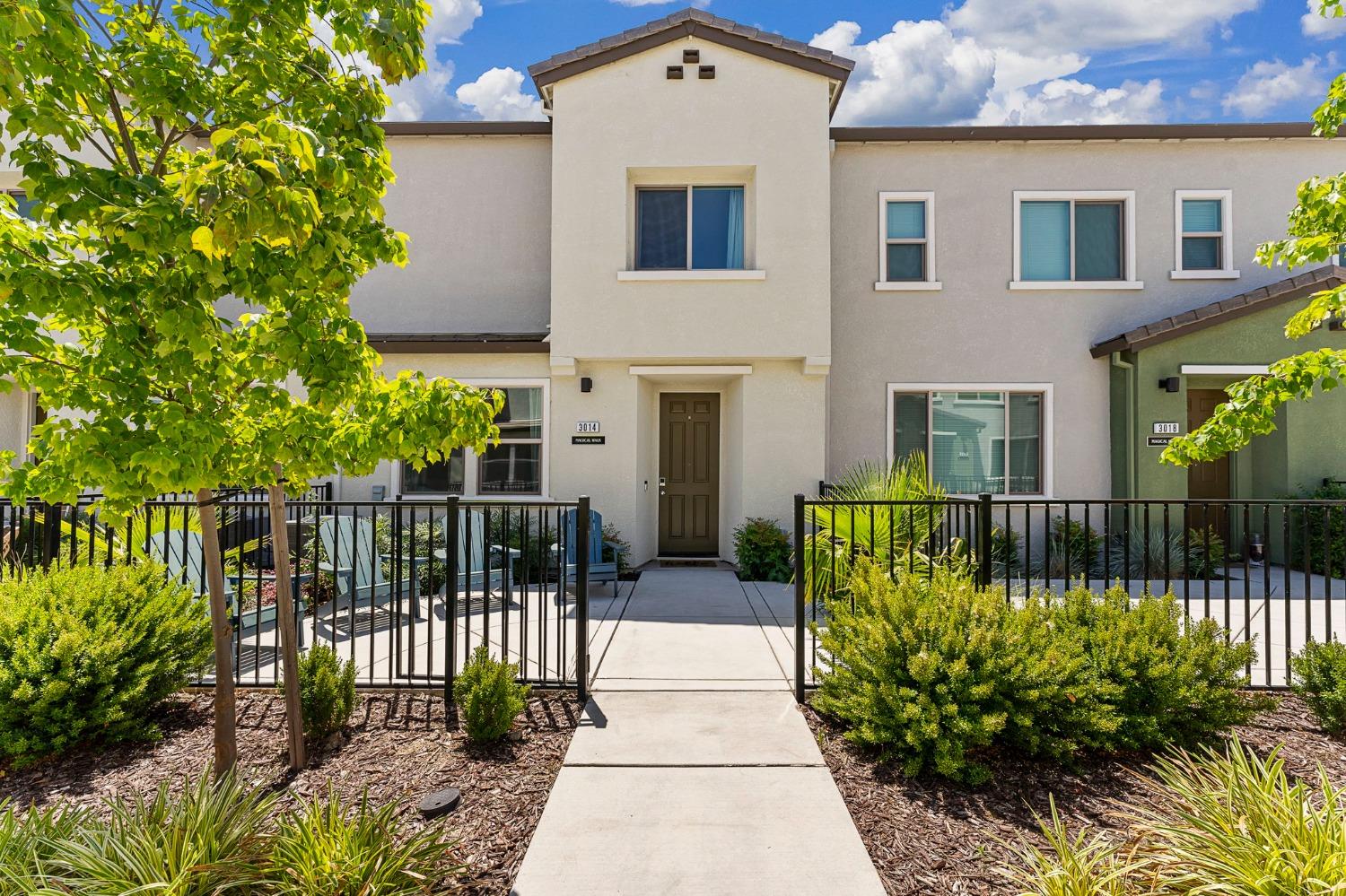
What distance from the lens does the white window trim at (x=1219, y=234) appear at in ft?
34.6

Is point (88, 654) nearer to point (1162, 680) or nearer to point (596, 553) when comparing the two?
point (596, 553)

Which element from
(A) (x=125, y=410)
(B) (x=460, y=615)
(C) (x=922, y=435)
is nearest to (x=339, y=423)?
(A) (x=125, y=410)

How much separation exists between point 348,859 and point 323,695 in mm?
1865

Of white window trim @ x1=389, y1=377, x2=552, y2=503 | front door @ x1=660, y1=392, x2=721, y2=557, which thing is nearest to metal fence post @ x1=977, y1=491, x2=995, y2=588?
front door @ x1=660, y1=392, x2=721, y2=557

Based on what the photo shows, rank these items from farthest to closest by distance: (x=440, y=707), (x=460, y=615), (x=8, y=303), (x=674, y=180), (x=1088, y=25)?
(x=1088, y=25) < (x=674, y=180) < (x=460, y=615) < (x=440, y=707) < (x=8, y=303)

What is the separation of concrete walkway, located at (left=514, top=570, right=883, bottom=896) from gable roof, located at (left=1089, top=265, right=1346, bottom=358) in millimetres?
8123

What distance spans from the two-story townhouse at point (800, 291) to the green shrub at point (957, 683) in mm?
5658

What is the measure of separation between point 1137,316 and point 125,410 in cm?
1257

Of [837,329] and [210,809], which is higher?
[837,329]

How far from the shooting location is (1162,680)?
3.78 metres

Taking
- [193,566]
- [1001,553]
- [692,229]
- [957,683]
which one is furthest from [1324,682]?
[193,566]

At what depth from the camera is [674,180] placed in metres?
9.88

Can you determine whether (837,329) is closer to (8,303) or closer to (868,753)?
(868,753)

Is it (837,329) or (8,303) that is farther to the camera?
(837,329)
